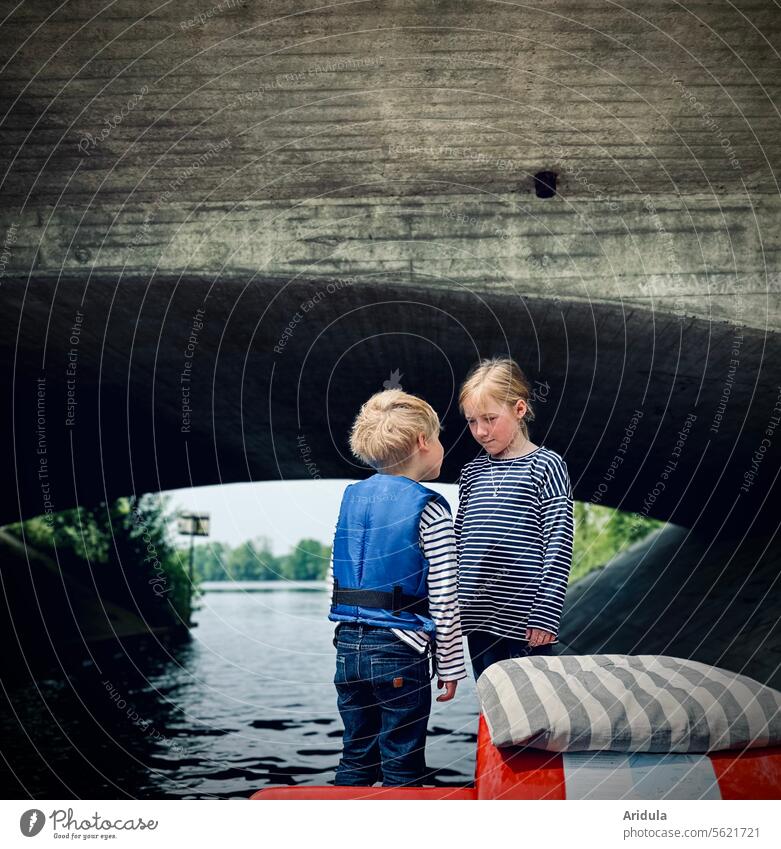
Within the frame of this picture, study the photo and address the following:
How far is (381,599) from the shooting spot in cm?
342

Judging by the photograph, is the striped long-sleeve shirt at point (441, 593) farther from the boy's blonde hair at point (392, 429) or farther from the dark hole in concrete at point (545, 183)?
the dark hole in concrete at point (545, 183)

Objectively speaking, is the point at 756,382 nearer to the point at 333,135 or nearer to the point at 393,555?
the point at 333,135

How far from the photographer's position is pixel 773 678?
8.39 meters

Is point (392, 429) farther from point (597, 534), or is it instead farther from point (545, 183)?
point (597, 534)

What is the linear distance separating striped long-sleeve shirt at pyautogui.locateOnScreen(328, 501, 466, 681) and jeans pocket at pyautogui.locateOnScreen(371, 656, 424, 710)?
0.26 ft

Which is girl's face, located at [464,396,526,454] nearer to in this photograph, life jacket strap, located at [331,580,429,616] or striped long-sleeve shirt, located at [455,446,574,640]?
striped long-sleeve shirt, located at [455,446,574,640]

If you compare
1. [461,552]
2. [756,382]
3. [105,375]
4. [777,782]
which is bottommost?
[777,782]

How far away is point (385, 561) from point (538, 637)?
95cm

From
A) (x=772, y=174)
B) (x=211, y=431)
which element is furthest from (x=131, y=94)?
(x=211, y=431)

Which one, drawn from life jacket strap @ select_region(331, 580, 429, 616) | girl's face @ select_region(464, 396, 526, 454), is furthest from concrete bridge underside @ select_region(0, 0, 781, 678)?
life jacket strap @ select_region(331, 580, 429, 616)

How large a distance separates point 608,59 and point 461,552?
15.1ft

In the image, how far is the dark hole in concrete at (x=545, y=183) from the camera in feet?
23.4

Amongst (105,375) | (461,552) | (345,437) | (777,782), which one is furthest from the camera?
(345,437)

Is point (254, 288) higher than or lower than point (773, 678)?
higher
